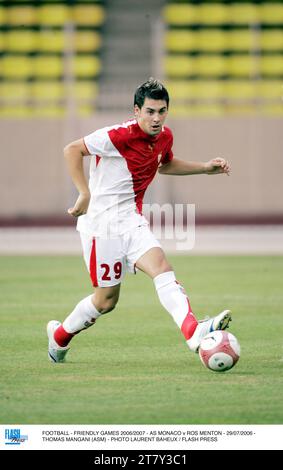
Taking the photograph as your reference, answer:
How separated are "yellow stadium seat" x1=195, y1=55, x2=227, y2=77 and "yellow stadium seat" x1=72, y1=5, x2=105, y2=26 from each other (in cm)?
252

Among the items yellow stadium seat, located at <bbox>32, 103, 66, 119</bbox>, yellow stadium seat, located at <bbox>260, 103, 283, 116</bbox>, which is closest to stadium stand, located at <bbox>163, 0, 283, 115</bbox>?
yellow stadium seat, located at <bbox>260, 103, 283, 116</bbox>

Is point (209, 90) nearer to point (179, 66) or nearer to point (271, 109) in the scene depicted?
point (179, 66)

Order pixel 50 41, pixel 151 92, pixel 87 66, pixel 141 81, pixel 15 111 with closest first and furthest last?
pixel 151 92 → pixel 141 81 → pixel 15 111 → pixel 87 66 → pixel 50 41

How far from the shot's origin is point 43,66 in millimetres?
24312

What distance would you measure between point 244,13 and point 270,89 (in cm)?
221

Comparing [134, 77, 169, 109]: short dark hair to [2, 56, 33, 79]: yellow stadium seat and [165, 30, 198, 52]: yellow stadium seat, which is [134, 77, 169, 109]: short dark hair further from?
[165, 30, 198, 52]: yellow stadium seat

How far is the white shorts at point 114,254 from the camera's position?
7.29m

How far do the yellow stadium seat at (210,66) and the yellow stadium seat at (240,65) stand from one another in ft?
0.52

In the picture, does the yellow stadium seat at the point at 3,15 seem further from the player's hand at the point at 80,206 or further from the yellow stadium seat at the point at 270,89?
the player's hand at the point at 80,206

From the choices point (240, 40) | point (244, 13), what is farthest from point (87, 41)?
point (244, 13)

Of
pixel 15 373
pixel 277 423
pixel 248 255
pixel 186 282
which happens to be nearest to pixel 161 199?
pixel 248 255

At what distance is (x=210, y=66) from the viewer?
2438 centimetres

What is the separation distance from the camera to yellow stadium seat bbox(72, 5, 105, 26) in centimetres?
2431

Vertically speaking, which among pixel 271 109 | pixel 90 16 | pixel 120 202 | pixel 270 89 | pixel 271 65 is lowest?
pixel 120 202
